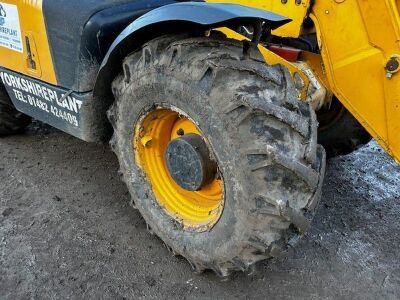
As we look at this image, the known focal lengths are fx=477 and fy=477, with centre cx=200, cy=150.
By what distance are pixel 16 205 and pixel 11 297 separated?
2.95 ft

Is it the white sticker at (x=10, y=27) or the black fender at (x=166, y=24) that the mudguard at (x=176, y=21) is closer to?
the black fender at (x=166, y=24)

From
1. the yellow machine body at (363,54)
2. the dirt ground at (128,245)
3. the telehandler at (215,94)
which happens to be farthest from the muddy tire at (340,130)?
the yellow machine body at (363,54)

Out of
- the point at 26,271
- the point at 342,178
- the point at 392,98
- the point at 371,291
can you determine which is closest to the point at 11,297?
the point at 26,271

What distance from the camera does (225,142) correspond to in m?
2.17

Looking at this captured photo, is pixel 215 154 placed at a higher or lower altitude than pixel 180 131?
higher

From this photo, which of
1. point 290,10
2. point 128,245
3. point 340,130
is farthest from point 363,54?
point 128,245

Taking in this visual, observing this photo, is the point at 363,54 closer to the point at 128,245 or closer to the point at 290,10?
the point at 290,10

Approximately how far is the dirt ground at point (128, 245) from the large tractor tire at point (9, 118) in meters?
0.29

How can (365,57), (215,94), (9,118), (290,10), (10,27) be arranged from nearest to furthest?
(215,94) < (365,57) < (290,10) < (10,27) < (9,118)

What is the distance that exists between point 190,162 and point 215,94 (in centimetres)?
45

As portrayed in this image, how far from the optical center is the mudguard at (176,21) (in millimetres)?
2117

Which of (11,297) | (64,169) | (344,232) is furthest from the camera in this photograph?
(64,169)

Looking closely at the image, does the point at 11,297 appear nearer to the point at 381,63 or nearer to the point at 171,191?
the point at 171,191

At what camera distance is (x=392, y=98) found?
7.45ft
